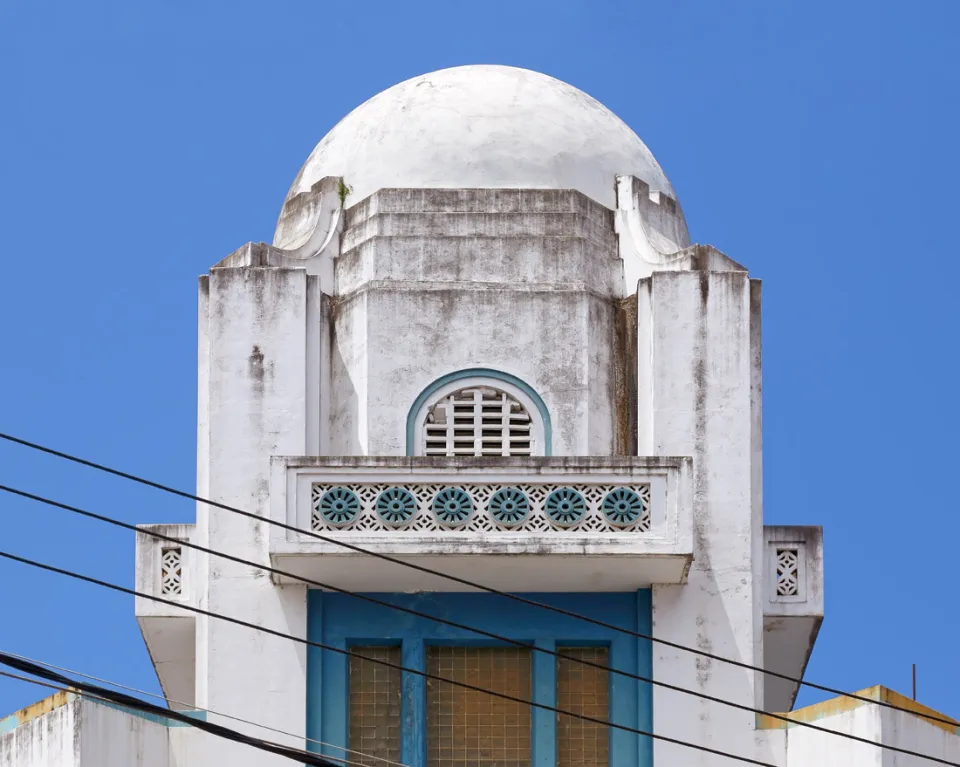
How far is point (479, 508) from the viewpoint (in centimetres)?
2258

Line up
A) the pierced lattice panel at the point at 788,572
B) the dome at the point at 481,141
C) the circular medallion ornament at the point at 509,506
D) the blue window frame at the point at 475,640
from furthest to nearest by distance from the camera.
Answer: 1. the dome at the point at 481,141
2. the pierced lattice panel at the point at 788,572
3. the blue window frame at the point at 475,640
4. the circular medallion ornament at the point at 509,506

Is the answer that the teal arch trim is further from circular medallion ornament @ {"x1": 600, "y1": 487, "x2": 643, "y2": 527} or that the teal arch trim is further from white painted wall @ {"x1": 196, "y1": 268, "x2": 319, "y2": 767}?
circular medallion ornament @ {"x1": 600, "y1": 487, "x2": 643, "y2": 527}

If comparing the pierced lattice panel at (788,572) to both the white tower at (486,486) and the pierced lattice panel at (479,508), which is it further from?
the pierced lattice panel at (479,508)

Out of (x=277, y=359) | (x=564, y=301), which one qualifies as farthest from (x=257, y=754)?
(x=564, y=301)

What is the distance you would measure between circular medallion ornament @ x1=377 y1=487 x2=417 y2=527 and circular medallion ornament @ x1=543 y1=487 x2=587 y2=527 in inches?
47.2

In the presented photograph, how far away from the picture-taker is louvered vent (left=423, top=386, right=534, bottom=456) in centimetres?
2409

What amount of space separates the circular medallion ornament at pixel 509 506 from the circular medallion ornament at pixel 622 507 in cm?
71

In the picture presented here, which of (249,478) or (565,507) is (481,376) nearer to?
(565,507)

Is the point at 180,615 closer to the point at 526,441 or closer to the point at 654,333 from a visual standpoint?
the point at 526,441

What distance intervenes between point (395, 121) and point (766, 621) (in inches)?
261

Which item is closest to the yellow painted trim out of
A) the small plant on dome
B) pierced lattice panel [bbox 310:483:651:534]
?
pierced lattice panel [bbox 310:483:651:534]

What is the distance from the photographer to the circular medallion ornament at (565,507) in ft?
73.9

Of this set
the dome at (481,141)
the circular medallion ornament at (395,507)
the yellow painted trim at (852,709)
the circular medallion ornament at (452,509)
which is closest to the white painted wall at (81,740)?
the circular medallion ornament at (395,507)

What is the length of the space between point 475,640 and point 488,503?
4.93 feet
